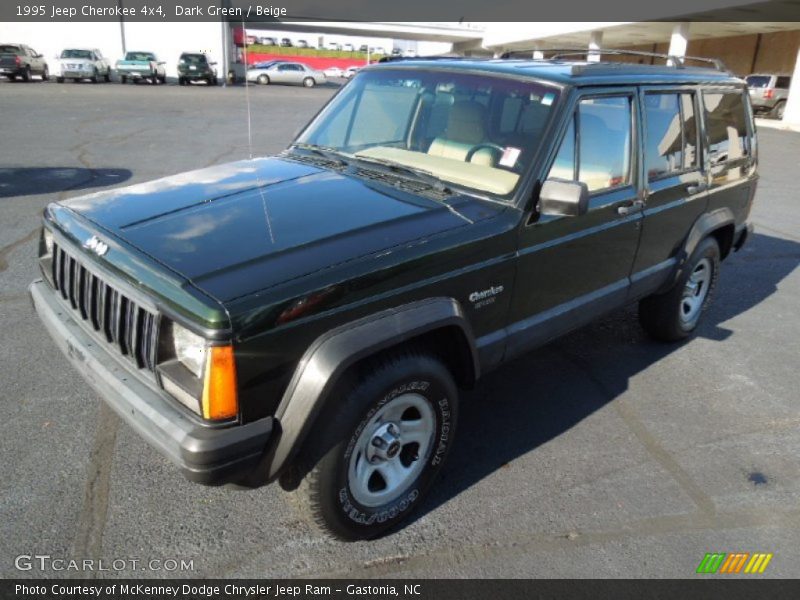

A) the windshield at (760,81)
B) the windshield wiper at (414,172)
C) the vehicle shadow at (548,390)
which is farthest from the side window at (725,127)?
the windshield at (760,81)

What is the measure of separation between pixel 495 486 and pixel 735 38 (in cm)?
3849

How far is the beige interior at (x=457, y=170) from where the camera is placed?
10.0ft

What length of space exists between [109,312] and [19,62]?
1286 inches

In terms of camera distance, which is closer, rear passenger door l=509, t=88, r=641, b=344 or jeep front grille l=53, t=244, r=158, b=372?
jeep front grille l=53, t=244, r=158, b=372

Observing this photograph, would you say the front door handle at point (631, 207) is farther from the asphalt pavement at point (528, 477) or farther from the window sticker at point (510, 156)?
the asphalt pavement at point (528, 477)

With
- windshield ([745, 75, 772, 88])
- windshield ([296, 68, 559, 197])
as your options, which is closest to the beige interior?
windshield ([296, 68, 559, 197])

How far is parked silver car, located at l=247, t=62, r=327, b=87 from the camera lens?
39097mm

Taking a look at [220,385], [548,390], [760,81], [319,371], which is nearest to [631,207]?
[548,390]

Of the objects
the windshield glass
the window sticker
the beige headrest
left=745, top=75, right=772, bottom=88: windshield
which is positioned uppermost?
left=745, top=75, right=772, bottom=88: windshield

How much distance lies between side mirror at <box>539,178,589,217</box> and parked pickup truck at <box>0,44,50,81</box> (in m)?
33.0

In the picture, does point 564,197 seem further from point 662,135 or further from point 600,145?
point 662,135

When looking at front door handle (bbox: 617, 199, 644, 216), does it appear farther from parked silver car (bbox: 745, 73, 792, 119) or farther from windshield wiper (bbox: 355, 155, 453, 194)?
parked silver car (bbox: 745, 73, 792, 119)

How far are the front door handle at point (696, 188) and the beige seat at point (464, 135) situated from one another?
1.74 m

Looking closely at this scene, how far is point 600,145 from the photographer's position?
3.46m
